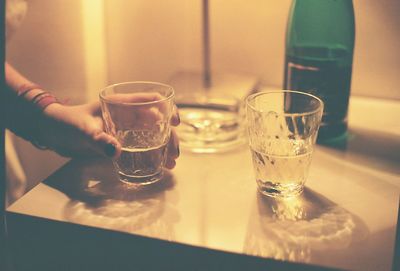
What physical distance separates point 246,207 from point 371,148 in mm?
244

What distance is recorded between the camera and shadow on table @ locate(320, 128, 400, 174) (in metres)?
0.70

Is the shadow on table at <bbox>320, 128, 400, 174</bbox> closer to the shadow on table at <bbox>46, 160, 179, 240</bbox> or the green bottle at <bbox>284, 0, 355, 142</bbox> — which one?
the green bottle at <bbox>284, 0, 355, 142</bbox>

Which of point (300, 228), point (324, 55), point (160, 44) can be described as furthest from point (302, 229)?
point (160, 44)

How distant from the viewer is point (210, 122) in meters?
0.82

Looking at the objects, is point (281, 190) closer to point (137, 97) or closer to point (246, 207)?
point (246, 207)

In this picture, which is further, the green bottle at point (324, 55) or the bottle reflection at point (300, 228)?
the green bottle at point (324, 55)

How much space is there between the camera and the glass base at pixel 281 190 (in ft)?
2.02

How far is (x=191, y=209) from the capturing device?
59 centimetres

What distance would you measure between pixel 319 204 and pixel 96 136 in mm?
263

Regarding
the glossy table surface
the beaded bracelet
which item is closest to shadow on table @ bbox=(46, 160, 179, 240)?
the glossy table surface

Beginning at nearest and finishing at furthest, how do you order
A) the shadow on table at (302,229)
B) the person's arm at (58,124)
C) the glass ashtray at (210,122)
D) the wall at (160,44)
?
the shadow on table at (302,229)
the person's arm at (58,124)
the glass ashtray at (210,122)
the wall at (160,44)

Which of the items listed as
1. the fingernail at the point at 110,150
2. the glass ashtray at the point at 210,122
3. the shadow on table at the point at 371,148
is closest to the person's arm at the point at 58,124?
the fingernail at the point at 110,150

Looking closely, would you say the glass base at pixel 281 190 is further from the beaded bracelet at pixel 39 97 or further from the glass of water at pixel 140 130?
the beaded bracelet at pixel 39 97

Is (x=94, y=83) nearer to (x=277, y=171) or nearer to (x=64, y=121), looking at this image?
(x=64, y=121)
